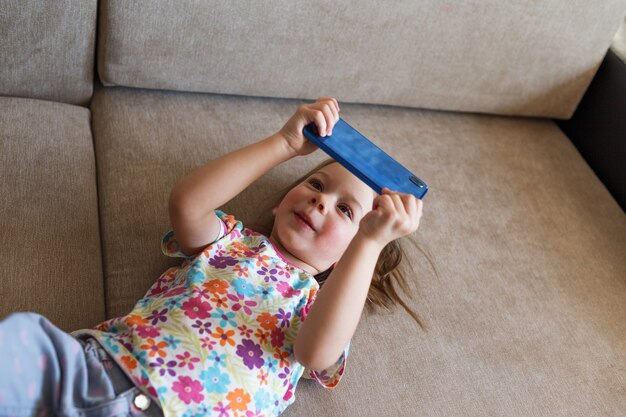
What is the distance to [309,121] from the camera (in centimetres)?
122

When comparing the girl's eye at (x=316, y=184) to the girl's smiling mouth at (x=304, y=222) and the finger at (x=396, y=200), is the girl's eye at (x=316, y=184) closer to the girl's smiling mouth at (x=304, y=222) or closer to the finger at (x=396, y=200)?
the girl's smiling mouth at (x=304, y=222)

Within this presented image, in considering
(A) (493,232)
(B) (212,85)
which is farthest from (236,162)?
(A) (493,232)

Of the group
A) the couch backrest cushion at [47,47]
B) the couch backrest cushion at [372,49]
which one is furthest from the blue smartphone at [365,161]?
the couch backrest cushion at [47,47]

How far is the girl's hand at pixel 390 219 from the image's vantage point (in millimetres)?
1090

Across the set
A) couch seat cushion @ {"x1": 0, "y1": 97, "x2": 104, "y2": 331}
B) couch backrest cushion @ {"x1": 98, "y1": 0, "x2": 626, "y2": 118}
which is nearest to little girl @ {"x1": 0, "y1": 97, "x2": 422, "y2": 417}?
couch seat cushion @ {"x1": 0, "y1": 97, "x2": 104, "y2": 331}

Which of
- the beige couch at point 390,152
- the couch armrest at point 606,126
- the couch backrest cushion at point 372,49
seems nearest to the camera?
the beige couch at point 390,152

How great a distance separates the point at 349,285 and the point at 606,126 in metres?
1.18

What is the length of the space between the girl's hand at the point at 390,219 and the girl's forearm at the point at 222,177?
0.70ft

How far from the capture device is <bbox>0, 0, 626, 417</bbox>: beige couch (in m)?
1.29

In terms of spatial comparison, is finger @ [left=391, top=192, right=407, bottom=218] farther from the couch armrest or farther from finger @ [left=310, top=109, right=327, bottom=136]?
the couch armrest

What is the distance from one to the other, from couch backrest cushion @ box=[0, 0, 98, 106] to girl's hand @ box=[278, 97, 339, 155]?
1.76 feet

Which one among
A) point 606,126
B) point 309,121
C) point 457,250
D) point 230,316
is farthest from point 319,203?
point 606,126

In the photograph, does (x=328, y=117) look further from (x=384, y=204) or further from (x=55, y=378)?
(x=55, y=378)

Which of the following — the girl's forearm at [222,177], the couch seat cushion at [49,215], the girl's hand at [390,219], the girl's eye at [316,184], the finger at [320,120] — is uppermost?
the finger at [320,120]
